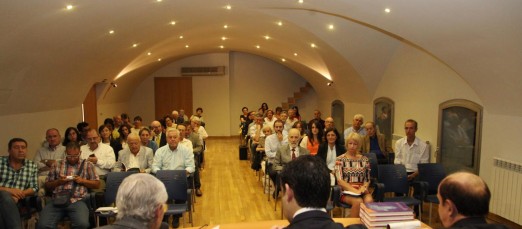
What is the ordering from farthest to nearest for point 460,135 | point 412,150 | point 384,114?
point 384,114 < point 460,135 < point 412,150

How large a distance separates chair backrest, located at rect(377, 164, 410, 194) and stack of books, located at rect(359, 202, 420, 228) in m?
2.13

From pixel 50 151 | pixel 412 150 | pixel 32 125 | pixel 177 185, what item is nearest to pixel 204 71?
pixel 32 125

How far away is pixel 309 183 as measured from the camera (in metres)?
1.60

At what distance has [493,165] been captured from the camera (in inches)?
202

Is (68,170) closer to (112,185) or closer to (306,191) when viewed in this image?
(112,185)

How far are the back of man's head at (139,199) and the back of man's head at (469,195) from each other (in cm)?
136

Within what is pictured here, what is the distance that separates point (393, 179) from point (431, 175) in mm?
539

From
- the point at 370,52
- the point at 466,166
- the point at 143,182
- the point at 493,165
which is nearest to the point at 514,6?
the point at 493,165

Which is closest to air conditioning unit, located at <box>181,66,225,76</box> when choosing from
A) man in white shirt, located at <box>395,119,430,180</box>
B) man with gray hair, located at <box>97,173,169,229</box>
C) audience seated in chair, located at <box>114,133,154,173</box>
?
audience seated in chair, located at <box>114,133,154,173</box>

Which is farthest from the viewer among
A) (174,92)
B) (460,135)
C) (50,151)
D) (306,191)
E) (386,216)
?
(174,92)

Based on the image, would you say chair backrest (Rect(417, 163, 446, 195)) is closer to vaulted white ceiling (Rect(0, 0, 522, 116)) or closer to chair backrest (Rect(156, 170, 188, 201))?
vaulted white ceiling (Rect(0, 0, 522, 116))

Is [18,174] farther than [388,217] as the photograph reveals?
Yes

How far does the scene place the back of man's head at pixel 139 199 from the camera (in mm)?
1645

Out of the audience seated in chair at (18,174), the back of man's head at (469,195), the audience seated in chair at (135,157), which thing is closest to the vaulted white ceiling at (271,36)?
the audience seated in chair at (18,174)
